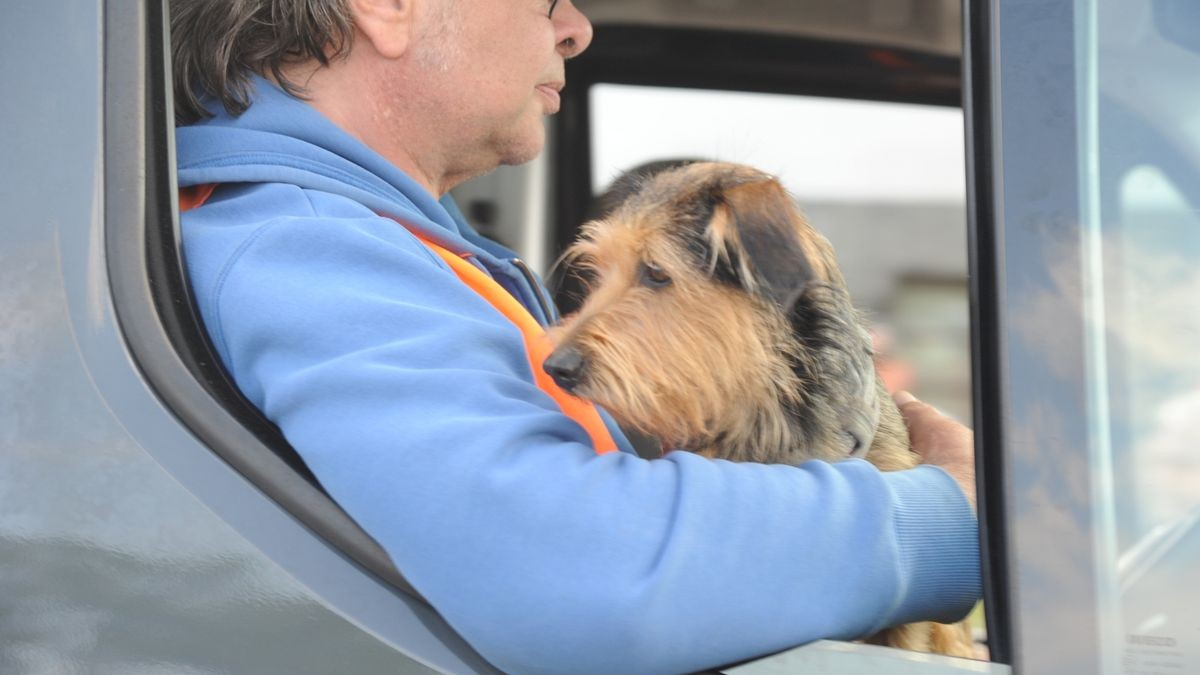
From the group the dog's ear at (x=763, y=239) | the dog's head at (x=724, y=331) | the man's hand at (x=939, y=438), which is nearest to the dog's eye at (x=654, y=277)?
the dog's head at (x=724, y=331)

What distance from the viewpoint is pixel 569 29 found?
7.93ft

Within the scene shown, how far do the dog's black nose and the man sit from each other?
7.8 inches

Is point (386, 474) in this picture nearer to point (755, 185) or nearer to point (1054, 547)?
point (1054, 547)

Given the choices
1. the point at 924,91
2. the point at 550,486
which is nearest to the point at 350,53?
the point at 550,486

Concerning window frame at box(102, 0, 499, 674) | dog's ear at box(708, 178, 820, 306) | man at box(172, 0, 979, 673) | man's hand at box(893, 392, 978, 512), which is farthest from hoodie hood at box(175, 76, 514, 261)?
man's hand at box(893, 392, 978, 512)

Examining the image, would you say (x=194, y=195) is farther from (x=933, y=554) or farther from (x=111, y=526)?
(x=933, y=554)

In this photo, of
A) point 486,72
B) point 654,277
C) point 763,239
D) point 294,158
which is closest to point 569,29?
point 486,72

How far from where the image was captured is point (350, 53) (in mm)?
2100

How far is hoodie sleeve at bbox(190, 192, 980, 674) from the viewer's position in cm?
130

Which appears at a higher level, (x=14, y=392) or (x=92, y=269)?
(x=92, y=269)

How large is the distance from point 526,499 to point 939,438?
3.33 ft

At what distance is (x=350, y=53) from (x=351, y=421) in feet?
3.08

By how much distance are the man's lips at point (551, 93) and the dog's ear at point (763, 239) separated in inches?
18.9

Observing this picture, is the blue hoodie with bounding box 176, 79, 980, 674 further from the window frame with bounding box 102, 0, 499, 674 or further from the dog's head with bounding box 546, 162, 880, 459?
the dog's head with bounding box 546, 162, 880, 459
